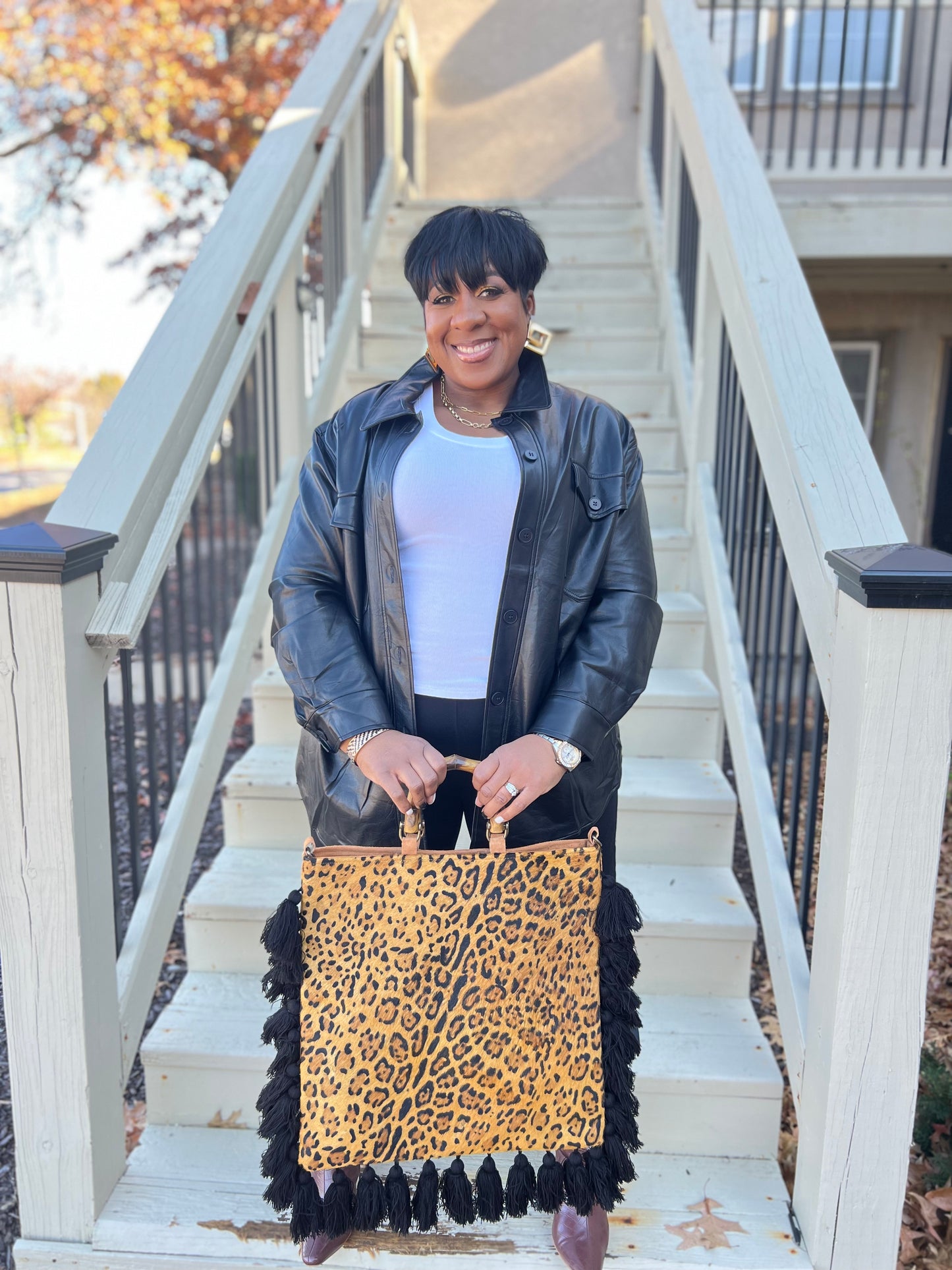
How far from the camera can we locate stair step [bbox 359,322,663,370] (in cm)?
414

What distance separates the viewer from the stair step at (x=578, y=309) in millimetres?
4426

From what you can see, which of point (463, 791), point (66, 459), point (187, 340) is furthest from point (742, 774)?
point (66, 459)

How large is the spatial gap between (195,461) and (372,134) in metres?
3.39

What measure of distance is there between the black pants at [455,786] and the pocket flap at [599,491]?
0.37 meters

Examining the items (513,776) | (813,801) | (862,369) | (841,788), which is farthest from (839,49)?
(513,776)

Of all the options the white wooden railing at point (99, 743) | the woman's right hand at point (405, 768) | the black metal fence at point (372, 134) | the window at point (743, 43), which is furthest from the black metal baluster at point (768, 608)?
the window at point (743, 43)

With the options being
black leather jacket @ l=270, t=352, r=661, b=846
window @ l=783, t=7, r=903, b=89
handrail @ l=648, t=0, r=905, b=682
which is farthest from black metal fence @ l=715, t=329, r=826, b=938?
window @ l=783, t=7, r=903, b=89

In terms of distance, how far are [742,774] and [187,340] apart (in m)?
1.68

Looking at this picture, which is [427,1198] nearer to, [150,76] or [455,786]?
[455,786]

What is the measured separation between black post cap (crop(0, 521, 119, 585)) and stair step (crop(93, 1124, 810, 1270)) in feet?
4.02

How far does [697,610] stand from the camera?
312 centimetres

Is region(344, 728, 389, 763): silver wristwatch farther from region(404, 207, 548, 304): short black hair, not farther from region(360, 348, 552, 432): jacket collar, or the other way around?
region(404, 207, 548, 304): short black hair

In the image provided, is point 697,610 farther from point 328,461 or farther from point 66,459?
point 66,459

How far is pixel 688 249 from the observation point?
12.2 ft
